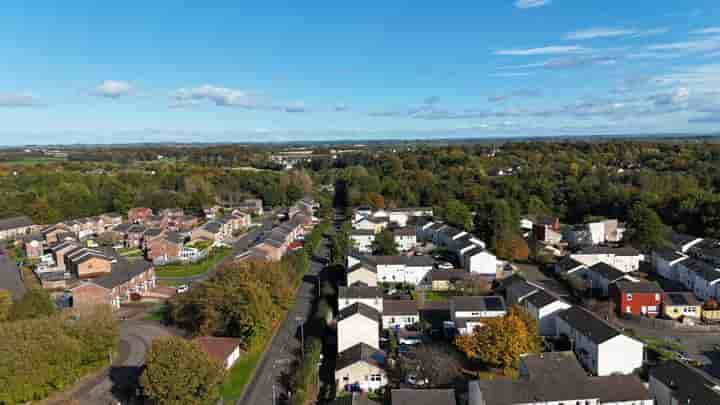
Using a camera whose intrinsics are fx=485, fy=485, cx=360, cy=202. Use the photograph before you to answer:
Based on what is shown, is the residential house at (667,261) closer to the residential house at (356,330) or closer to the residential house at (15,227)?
the residential house at (356,330)

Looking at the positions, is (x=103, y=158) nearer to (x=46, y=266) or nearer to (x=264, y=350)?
(x=46, y=266)

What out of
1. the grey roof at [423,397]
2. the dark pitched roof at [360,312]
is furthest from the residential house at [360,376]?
the grey roof at [423,397]

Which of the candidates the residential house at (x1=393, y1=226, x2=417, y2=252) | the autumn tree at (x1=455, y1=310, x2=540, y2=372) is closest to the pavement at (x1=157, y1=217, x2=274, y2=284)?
the residential house at (x1=393, y1=226, x2=417, y2=252)

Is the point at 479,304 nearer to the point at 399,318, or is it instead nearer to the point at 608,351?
the point at 399,318

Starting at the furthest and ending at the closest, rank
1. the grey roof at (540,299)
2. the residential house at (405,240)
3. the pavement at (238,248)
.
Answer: the residential house at (405,240) → the pavement at (238,248) → the grey roof at (540,299)

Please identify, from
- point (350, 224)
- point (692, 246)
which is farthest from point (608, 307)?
point (350, 224)

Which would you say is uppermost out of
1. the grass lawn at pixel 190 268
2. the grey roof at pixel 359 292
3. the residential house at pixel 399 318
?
the grey roof at pixel 359 292
